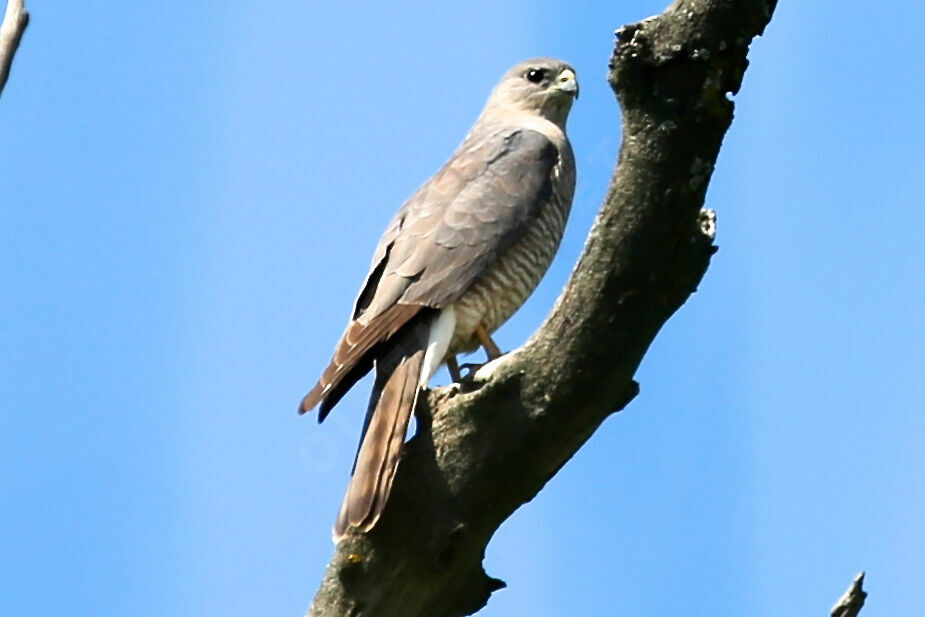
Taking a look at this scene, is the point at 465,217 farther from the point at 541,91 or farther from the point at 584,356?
the point at 584,356

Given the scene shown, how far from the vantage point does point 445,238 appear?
5.36m

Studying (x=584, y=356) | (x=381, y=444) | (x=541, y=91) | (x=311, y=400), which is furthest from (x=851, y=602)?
(x=541, y=91)

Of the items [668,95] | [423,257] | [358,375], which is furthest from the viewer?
[423,257]

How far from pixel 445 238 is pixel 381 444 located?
1329mm

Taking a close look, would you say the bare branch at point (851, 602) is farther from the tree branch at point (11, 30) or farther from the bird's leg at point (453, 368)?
the bird's leg at point (453, 368)

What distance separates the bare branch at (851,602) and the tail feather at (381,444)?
126cm

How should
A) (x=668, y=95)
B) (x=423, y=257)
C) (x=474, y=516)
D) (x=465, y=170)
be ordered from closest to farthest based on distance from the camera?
1. (x=668, y=95)
2. (x=474, y=516)
3. (x=423, y=257)
4. (x=465, y=170)

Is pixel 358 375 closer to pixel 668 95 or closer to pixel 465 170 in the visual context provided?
pixel 465 170

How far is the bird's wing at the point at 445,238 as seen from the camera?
480cm

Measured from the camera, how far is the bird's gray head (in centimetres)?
698

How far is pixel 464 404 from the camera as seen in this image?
3.80 metres

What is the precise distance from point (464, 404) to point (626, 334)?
552 millimetres

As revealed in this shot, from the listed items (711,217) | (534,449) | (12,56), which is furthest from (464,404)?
(12,56)

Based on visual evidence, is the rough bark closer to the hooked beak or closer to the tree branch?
the tree branch
